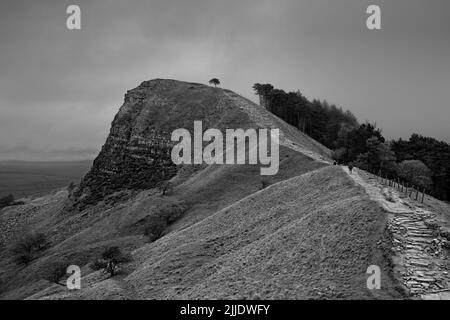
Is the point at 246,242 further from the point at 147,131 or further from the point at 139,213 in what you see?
the point at 147,131

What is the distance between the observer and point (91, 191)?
292 ft

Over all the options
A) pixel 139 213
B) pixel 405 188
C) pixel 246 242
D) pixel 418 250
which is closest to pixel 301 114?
pixel 139 213

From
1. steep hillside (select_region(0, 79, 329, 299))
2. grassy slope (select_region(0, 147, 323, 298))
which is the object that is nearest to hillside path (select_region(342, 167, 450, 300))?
grassy slope (select_region(0, 147, 323, 298))

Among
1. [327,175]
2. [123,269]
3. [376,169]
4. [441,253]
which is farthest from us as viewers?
[376,169]

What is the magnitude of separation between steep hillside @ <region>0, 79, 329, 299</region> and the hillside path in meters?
26.6

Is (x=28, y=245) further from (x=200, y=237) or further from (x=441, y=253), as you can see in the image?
(x=441, y=253)

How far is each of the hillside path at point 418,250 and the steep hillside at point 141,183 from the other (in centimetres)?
2662

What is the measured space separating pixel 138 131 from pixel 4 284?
48701 mm

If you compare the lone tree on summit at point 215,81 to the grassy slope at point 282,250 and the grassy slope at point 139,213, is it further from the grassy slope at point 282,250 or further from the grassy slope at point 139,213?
the grassy slope at point 282,250

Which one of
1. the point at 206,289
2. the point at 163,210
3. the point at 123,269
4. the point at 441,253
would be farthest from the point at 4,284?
the point at 441,253

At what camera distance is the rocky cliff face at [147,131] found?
280 ft

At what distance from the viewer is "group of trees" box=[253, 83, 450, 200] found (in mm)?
64062

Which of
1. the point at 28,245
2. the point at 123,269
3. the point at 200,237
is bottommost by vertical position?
the point at 28,245

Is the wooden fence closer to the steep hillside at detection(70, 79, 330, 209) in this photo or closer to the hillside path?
the hillside path
